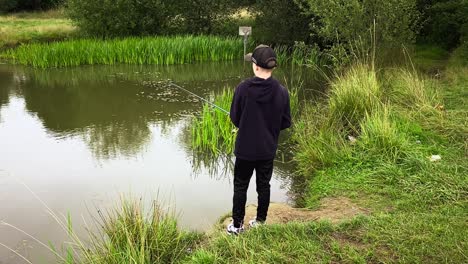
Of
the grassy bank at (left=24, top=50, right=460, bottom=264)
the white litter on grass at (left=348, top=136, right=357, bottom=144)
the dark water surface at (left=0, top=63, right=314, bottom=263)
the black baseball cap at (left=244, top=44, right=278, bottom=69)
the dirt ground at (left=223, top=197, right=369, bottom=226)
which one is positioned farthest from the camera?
the white litter on grass at (left=348, top=136, right=357, bottom=144)

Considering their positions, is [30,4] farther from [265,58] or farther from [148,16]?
[265,58]

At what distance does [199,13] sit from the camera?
19.9 m

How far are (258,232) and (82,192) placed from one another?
8.64ft

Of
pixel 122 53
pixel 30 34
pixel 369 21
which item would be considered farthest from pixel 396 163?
pixel 30 34

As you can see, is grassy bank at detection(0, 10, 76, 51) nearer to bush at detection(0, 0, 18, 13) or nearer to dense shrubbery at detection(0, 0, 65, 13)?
bush at detection(0, 0, 18, 13)

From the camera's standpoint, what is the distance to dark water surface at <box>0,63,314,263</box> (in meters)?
4.73

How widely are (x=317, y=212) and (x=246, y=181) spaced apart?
95cm

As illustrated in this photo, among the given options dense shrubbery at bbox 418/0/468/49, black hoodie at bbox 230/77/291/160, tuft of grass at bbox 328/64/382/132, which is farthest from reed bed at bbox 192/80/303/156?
dense shrubbery at bbox 418/0/468/49

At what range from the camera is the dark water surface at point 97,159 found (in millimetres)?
4727

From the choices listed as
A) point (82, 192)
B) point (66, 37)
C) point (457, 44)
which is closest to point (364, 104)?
point (82, 192)

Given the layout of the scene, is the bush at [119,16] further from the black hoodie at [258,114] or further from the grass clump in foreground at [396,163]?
the black hoodie at [258,114]

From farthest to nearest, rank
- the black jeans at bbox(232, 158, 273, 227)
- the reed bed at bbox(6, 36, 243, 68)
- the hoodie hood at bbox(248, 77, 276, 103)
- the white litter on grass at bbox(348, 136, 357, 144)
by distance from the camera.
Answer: the reed bed at bbox(6, 36, 243, 68) → the white litter on grass at bbox(348, 136, 357, 144) → the black jeans at bbox(232, 158, 273, 227) → the hoodie hood at bbox(248, 77, 276, 103)

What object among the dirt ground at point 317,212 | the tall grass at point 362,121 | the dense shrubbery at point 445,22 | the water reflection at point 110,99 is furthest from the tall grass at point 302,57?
the dirt ground at point 317,212

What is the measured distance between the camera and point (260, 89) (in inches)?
134
